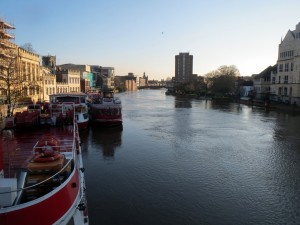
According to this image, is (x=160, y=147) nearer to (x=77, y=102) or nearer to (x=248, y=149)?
(x=248, y=149)

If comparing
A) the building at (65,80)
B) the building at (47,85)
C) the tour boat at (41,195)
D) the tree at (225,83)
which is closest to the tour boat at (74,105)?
the tour boat at (41,195)

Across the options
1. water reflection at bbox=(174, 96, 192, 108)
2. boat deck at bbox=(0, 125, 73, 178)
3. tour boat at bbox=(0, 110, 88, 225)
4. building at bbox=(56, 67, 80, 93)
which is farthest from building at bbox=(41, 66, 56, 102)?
tour boat at bbox=(0, 110, 88, 225)

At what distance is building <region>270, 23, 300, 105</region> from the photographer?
218 ft

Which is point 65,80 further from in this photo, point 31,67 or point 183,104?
point 183,104

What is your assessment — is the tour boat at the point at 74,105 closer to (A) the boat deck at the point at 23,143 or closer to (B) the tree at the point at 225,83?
(A) the boat deck at the point at 23,143

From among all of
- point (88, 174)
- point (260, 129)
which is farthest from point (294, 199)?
point (260, 129)

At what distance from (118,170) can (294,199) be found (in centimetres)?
1093

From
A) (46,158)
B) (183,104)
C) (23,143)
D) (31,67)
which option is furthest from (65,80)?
(46,158)

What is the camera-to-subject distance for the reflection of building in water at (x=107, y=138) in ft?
88.6

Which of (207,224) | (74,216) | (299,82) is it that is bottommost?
(207,224)

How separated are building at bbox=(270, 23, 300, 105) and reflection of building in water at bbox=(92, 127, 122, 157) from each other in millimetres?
43668

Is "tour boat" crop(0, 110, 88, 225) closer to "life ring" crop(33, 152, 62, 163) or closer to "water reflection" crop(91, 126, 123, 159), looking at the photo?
"life ring" crop(33, 152, 62, 163)

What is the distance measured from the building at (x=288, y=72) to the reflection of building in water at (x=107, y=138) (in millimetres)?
43668

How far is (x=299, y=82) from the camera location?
65188mm
